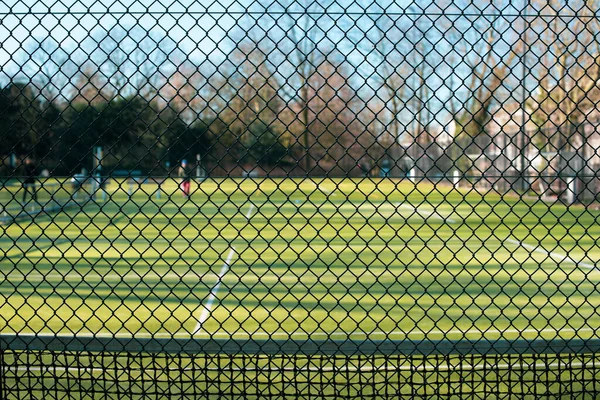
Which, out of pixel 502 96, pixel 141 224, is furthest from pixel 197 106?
pixel 502 96

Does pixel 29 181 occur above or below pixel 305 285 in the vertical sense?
above

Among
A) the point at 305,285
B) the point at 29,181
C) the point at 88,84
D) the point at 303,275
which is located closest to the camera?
the point at 88,84

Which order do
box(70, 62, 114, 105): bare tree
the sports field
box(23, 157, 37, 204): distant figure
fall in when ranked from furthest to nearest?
1. the sports field
2. box(23, 157, 37, 204): distant figure
3. box(70, 62, 114, 105): bare tree

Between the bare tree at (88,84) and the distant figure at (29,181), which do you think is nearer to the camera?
the bare tree at (88,84)

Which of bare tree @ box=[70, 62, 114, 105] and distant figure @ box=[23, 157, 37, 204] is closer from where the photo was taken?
bare tree @ box=[70, 62, 114, 105]

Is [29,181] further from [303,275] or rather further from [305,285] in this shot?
[305,285]

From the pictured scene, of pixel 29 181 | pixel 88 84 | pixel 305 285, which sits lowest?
pixel 305 285

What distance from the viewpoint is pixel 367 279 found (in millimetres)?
8578

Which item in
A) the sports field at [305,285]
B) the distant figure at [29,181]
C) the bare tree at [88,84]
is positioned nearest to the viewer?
the bare tree at [88,84]

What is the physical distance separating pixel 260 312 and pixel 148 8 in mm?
3988

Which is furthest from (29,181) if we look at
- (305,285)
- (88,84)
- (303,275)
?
(88,84)

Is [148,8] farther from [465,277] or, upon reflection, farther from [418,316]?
[465,277]

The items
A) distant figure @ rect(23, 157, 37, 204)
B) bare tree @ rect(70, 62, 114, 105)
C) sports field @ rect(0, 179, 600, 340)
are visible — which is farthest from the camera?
sports field @ rect(0, 179, 600, 340)

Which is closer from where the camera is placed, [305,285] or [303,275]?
[305,285]
